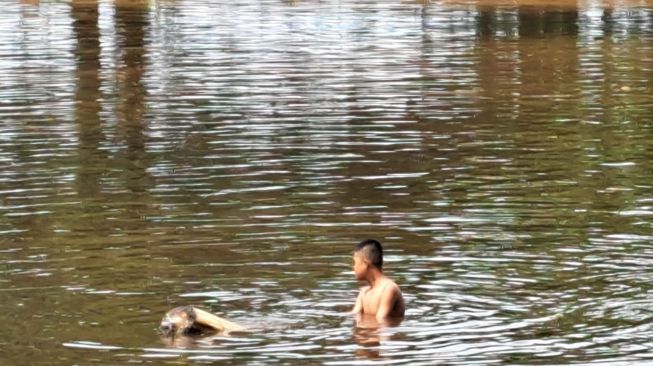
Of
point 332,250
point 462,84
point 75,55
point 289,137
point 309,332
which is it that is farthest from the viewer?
point 75,55

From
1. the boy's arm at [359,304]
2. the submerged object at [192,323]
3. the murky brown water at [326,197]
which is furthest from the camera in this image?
the boy's arm at [359,304]

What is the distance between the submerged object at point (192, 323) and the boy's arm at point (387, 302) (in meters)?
0.98

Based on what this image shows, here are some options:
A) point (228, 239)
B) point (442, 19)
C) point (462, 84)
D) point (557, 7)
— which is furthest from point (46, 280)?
point (557, 7)

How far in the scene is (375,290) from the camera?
1237 cm

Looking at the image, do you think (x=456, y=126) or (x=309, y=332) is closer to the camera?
(x=309, y=332)

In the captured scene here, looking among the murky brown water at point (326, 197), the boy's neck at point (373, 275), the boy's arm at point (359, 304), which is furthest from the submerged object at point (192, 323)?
the boy's neck at point (373, 275)

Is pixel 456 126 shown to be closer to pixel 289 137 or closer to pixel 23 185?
pixel 289 137

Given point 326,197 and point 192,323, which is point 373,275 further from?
point 326,197

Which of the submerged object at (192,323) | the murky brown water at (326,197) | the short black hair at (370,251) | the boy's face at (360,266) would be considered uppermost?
the short black hair at (370,251)

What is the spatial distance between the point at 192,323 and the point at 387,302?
1413 millimetres

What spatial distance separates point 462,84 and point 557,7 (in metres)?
16.5

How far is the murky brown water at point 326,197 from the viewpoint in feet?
39.5

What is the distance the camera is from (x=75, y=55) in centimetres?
3300

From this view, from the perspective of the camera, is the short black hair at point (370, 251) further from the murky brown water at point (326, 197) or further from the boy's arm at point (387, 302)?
the murky brown water at point (326, 197)
